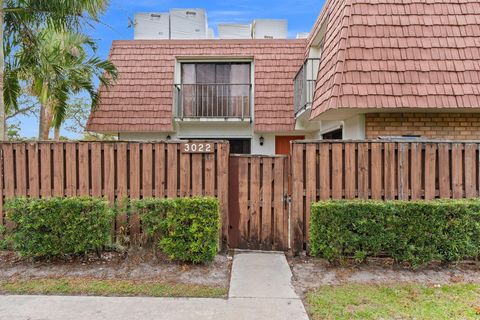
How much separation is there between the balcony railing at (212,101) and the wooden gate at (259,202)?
22.9 feet

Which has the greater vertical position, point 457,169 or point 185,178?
point 457,169

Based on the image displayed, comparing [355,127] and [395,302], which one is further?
[355,127]

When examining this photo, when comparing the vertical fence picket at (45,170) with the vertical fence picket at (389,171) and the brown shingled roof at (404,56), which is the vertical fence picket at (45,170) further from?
the vertical fence picket at (389,171)

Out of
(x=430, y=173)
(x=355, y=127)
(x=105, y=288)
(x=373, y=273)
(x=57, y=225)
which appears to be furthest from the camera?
(x=355, y=127)

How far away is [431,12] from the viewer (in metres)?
7.08

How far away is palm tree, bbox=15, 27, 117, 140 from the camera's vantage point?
27.8 ft

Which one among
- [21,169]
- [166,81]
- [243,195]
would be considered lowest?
[243,195]

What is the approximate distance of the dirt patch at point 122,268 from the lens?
176 inches

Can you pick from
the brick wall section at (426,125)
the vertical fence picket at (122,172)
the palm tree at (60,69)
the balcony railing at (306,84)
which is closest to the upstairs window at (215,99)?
the balcony railing at (306,84)

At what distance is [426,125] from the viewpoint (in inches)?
265

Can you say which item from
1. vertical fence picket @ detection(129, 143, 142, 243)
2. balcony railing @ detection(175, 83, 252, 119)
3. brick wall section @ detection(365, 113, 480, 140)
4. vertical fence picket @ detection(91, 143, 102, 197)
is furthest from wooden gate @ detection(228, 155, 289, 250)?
balcony railing @ detection(175, 83, 252, 119)

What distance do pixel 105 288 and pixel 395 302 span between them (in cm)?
340

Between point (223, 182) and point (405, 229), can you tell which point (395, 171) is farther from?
point (223, 182)

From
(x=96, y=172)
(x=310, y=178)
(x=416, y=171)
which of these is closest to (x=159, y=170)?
(x=96, y=172)
